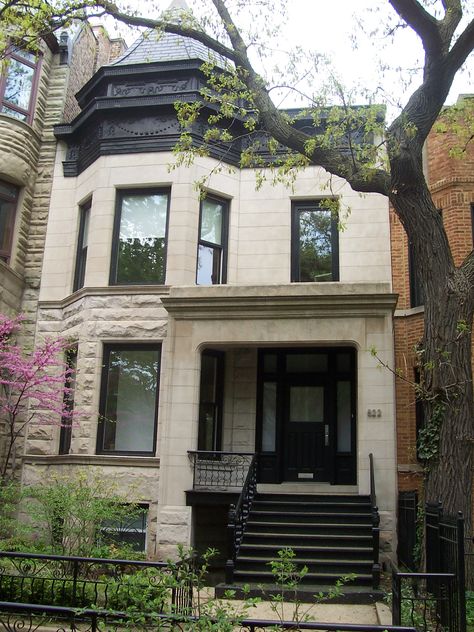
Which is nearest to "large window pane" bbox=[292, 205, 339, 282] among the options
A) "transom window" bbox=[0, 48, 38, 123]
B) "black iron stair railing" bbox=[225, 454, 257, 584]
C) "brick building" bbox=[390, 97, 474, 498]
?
"brick building" bbox=[390, 97, 474, 498]

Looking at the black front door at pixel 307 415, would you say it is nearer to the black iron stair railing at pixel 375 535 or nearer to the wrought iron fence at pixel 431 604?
the black iron stair railing at pixel 375 535

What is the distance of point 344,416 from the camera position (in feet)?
44.9

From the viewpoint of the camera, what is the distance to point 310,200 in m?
14.9

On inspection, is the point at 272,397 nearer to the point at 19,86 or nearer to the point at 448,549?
the point at 448,549

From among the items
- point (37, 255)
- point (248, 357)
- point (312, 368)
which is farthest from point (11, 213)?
point (312, 368)

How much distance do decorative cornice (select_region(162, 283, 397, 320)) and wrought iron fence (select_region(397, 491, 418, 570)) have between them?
371 centimetres

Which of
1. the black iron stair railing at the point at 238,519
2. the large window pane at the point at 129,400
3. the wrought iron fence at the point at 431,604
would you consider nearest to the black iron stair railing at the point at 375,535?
the wrought iron fence at the point at 431,604

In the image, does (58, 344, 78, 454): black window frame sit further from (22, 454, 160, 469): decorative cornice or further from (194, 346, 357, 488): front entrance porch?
(194, 346, 357, 488): front entrance porch

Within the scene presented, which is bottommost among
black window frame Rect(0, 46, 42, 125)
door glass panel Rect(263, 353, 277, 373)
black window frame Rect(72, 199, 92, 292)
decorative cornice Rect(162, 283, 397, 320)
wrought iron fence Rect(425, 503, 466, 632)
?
wrought iron fence Rect(425, 503, 466, 632)

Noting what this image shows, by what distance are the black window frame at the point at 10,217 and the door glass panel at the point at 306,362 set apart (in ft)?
22.0

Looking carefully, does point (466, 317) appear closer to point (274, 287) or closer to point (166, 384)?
point (274, 287)

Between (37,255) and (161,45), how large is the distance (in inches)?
234

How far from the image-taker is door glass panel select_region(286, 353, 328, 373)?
46.2 ft

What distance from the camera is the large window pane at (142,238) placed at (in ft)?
46.7
